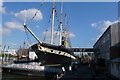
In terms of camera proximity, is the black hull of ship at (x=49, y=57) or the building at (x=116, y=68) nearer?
the building at (x=116, y=68)

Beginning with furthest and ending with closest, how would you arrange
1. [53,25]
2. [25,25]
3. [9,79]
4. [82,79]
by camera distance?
[53,25]
[25,25]
[9,79]
[82,79]

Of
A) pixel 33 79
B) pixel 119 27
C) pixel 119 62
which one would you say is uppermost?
pixel 119 27

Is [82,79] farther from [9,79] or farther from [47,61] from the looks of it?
[47,61]

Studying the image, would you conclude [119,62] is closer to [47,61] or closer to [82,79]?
[82,79]

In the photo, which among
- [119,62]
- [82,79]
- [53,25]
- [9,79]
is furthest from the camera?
[53,25]

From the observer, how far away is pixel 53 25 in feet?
225

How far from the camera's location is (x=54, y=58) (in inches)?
2485

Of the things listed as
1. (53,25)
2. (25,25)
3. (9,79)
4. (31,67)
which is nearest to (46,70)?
(31,67)

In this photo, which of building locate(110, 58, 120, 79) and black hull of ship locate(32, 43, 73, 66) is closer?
building locate(110, 58, 120, 79)

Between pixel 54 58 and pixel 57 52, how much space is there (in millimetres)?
1495

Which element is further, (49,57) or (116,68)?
(49,57)

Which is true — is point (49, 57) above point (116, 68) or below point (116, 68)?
above

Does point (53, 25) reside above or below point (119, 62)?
above

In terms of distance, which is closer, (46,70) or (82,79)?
(82,79)
